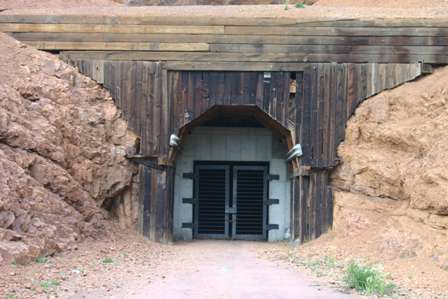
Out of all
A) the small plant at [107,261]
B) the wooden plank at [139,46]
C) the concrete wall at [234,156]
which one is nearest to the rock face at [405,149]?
the concrete wall at [234,156]

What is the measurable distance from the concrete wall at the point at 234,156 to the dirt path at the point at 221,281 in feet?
14.0

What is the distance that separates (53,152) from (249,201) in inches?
261

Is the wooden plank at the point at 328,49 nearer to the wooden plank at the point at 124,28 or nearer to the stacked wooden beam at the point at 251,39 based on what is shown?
the stacked wooden beam at the point at 251,39

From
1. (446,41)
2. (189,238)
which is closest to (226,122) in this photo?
(189,238)

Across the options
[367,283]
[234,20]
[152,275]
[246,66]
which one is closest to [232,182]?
[246,66]

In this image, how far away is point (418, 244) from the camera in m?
10.6

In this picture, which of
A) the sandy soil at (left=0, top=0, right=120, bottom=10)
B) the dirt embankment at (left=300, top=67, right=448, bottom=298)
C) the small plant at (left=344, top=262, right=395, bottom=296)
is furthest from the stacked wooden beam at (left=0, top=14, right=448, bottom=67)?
the small plant at (left=344, top=262, right=395, bottom=296)

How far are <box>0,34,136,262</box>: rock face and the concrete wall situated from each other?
141 inches

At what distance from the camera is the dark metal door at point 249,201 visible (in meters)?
16.8

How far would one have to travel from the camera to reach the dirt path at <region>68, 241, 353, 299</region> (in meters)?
7.50

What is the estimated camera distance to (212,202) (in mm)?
16953

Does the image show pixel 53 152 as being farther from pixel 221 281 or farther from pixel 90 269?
pixel 221 281

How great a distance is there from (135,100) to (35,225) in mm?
4369

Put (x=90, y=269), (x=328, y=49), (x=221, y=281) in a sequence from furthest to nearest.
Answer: (x=328, y=49) → (x=90, y=269) → (x=221, y=281)
